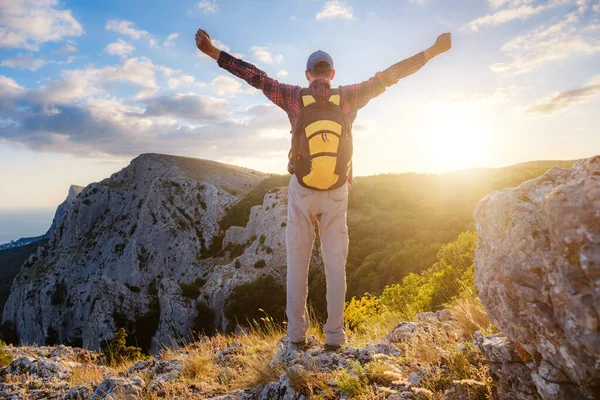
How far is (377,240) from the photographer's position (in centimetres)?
2628

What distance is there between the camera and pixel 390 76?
3.94 meters

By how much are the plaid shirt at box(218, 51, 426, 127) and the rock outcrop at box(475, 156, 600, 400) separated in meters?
2.06

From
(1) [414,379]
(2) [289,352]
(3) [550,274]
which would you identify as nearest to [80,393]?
(2) [289,352]

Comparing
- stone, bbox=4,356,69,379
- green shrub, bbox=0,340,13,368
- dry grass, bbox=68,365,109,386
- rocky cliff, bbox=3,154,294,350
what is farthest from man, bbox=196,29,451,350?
rocky cliff, bbox=3,154,294,350

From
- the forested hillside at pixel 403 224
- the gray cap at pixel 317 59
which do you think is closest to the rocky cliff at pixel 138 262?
the forested hillside at pixel 403 224

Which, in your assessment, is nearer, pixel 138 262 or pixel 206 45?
pixel 206 45

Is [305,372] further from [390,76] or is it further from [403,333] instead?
→ [390,76]

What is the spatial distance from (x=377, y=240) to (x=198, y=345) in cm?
2101

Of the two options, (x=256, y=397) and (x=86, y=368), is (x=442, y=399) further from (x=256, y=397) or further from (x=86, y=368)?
(x=86, y=368)

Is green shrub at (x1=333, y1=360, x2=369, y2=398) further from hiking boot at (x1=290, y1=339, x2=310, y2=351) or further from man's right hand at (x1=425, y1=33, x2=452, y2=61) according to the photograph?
man's right hand at (x1=425, y1=33, x2=452, y2=61)

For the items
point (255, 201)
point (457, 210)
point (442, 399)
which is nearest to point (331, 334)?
point (442, 399)

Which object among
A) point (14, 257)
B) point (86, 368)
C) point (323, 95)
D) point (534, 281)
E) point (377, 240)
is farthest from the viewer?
point (14, 257)

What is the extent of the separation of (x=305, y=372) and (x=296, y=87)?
309 cm

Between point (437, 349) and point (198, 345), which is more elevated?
point (437, 349)
